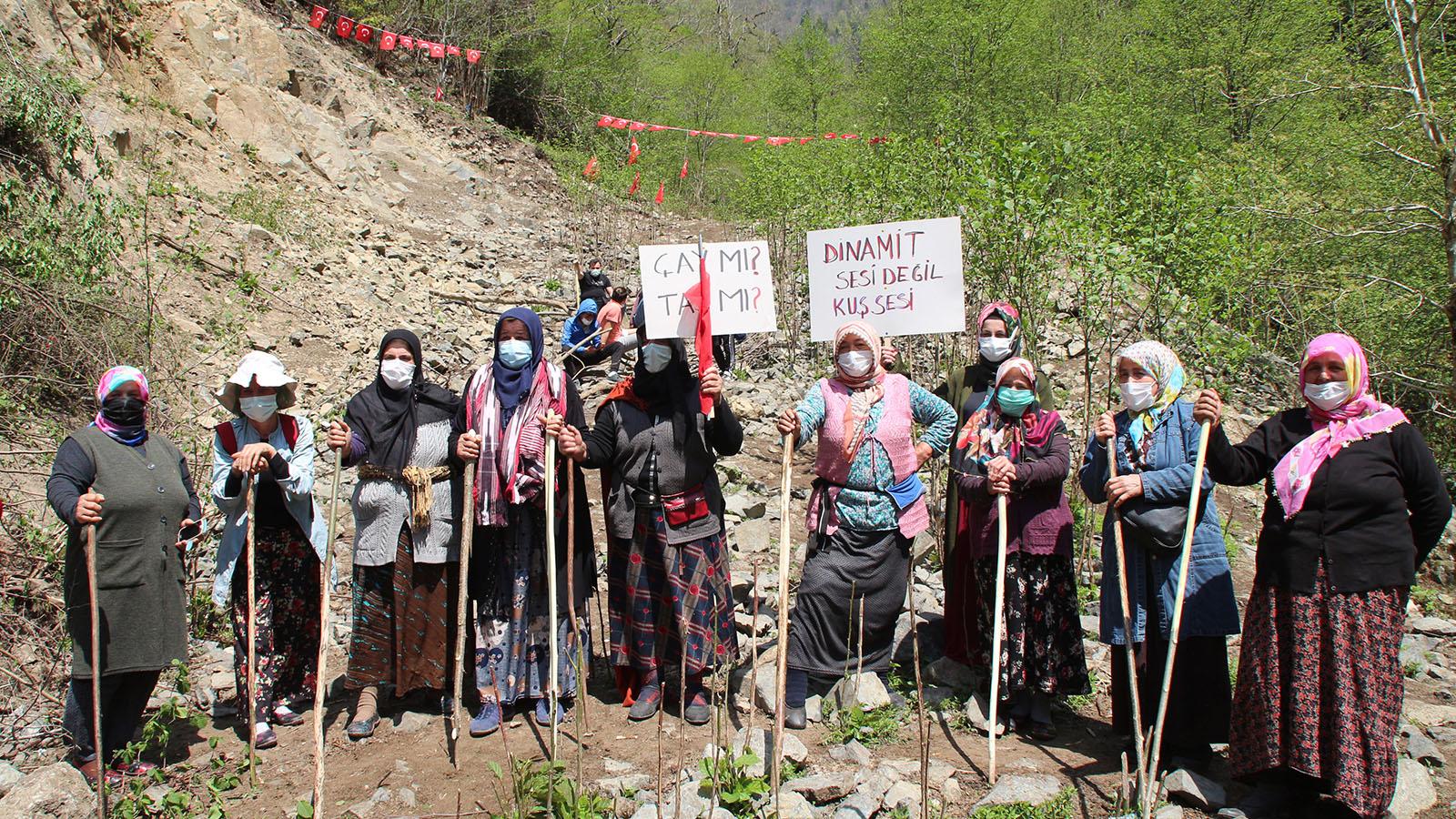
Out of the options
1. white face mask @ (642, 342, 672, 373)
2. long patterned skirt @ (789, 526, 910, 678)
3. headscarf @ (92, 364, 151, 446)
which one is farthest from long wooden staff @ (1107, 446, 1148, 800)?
headscarf @ (92, 364, 151, 446)

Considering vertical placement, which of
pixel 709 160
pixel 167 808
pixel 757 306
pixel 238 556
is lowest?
pixel 167 808

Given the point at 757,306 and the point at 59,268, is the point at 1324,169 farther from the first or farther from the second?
the point at 59,268

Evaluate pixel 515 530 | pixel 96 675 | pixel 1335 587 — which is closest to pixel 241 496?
pixel 96 675

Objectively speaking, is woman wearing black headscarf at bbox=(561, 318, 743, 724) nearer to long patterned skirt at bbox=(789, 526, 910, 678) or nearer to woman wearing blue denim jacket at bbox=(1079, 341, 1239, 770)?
long patterned skirt at bbox=(789, 526, 910, 678)

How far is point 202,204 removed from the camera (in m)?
10.7

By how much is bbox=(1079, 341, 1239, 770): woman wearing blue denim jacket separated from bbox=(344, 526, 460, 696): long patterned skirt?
2636mm

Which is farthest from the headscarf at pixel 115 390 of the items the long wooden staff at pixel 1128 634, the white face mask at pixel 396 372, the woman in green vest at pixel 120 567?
the long wooden staff at pixel 1128 634

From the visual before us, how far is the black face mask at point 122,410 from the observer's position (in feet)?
11.5

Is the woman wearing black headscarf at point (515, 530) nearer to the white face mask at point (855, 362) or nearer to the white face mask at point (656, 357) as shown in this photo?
the white face mask at point (656, 357)

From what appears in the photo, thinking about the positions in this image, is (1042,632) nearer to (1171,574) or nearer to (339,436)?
(1171,574)

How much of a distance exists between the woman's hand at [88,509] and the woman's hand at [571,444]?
159cm

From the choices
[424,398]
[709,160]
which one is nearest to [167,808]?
[424,398]

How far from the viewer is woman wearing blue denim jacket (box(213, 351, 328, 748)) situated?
12.1ft

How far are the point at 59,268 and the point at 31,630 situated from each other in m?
3.77
